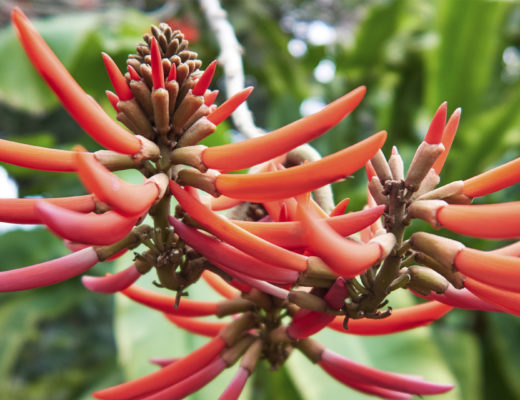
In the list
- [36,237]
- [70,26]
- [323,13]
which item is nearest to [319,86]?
[323,13]

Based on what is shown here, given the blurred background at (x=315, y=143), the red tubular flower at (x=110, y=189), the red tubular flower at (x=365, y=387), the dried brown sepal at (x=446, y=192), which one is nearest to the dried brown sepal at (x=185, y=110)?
the red tubular flower at (x=110, y=189)

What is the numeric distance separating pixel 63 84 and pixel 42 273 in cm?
16

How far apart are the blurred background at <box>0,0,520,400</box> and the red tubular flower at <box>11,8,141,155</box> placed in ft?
2.29

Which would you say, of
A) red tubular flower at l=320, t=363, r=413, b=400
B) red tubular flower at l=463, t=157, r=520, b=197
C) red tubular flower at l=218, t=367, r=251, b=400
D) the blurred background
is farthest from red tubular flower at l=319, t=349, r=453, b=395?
the blurred background

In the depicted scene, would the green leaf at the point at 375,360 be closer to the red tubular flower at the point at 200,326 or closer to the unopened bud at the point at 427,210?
the red tubular flower at the point at 200,326

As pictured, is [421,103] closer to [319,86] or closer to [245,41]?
[319,86]

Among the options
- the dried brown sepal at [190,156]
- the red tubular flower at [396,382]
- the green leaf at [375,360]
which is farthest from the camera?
the green leaf at [375,360]

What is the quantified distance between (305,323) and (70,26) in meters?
1.84

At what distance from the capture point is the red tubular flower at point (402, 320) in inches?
20.7

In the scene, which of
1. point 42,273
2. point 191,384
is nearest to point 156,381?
point 191,384

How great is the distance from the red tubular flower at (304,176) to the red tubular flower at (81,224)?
9 cm

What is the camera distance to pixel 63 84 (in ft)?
1.23

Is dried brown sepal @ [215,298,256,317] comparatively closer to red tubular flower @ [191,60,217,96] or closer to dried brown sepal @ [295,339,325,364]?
dried brown sepal @ [295,339,325,364]

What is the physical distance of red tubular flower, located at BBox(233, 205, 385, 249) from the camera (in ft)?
1.30
